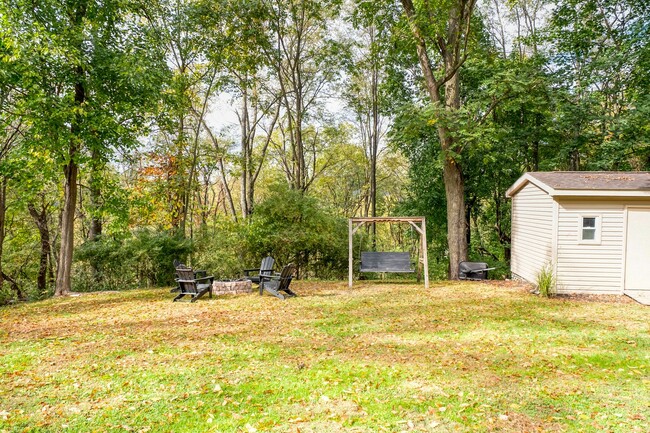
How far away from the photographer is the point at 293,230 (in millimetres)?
12375

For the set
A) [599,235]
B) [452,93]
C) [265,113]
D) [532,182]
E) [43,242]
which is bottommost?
[43,242]

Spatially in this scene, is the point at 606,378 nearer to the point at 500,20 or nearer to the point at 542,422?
the point at 542,422

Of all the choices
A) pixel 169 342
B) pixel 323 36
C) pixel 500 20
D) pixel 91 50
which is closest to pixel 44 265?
pixel 91 50

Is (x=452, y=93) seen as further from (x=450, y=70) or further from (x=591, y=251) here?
(x=591, y=251)

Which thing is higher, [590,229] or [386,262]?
[590,229]

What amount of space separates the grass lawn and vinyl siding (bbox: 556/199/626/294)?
155 cm

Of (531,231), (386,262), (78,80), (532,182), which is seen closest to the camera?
(78,80)

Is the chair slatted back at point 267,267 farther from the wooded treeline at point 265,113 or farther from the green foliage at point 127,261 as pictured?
the green foliage at point 127,261

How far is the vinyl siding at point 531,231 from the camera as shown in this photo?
9.62 m

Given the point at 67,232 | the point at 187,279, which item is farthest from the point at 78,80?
the point at 187,279

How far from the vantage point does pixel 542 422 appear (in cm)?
328

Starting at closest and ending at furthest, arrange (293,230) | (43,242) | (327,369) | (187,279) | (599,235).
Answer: (327,369) → (187,279) → (599,235) → (293,230) → (43,242)

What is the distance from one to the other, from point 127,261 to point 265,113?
1009 centimetres

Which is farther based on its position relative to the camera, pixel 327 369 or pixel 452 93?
pixel 452 93
